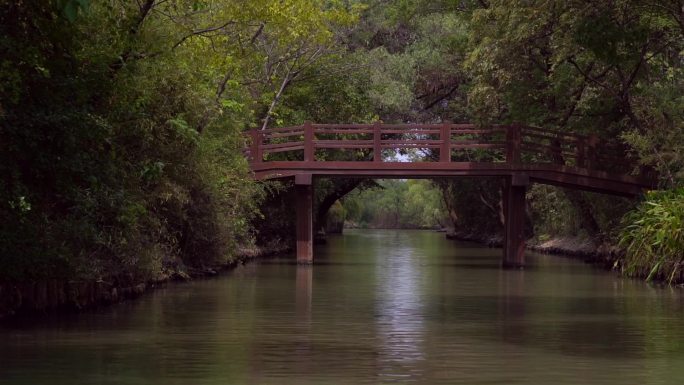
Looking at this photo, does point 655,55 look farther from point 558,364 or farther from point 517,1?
point 558,364

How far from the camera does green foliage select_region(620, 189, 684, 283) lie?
27709 millimetres

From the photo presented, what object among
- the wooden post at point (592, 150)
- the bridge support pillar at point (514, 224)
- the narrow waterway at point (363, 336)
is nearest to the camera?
the narrow waterway at point (363, 336)

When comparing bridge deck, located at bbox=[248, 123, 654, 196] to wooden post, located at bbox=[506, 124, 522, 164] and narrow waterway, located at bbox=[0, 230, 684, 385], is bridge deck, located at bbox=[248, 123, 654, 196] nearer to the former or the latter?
wooden post, located at bbox=[506, 124, 522, 164]

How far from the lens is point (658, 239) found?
28156 millimetres

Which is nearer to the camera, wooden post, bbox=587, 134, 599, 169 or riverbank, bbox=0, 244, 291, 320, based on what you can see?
riverbank, bbox=0, 244, 291, 320

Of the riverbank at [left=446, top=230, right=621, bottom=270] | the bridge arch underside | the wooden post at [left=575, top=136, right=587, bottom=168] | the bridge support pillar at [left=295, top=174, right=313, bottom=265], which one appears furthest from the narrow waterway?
the riverbank at [left=446, top=230, right=621, bottom=270]

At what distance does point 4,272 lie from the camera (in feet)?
57.6

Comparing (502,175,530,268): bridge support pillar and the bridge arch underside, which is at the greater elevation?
the bridge arch underside

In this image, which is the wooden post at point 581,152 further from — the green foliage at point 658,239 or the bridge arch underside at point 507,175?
the green foliage at point 658,239

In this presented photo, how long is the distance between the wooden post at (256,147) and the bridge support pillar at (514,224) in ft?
26.1

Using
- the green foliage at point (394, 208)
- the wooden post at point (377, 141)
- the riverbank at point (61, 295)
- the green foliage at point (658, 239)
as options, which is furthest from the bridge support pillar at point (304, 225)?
the green foliage at point (394, 208)

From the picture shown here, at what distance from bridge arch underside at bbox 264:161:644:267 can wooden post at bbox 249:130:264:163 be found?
1.25 ft

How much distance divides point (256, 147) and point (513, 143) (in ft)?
26.6

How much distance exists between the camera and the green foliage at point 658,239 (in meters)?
27.7
